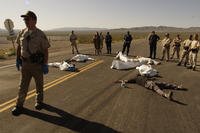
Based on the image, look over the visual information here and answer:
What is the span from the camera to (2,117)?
6.27m

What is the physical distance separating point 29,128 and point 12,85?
4.87 m

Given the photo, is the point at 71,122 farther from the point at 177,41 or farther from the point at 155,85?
the point at 177,41

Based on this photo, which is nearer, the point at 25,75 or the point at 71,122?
the point at 71,122

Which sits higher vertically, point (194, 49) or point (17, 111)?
point (194, 49)

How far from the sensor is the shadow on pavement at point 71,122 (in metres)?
5.53

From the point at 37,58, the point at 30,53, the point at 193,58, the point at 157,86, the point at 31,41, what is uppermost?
the point at 31,41

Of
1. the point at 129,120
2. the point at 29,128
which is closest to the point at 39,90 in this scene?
the point at 29,128

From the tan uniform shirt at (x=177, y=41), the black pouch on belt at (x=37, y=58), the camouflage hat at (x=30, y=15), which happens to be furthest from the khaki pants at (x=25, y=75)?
the tan uniform shirt at (x=177, y=41)

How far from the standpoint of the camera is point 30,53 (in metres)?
6.49

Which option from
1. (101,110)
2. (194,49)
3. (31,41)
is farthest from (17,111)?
(194,49)

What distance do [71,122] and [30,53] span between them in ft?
6.00

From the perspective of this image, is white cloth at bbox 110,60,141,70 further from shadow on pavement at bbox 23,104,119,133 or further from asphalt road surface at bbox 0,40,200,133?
shadow on pavement at bbox 23,104,119,133

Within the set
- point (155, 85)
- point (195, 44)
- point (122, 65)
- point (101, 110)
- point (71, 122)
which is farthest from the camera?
point (195, 44)

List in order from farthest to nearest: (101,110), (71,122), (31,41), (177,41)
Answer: (177,41) → (101,110) → (31,41) → (71,122)
